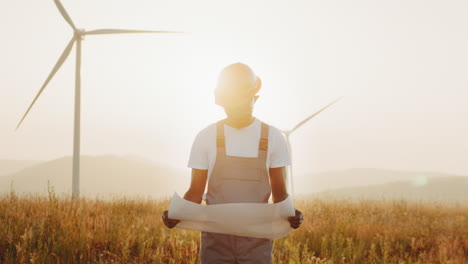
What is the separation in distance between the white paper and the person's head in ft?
2.69

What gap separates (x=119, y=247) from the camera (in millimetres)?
6859

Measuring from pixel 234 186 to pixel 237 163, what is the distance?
191 mm

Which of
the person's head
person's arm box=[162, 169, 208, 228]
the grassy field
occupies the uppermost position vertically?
the person's head

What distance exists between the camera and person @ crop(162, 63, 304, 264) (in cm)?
321

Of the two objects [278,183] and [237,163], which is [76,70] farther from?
[278,183]

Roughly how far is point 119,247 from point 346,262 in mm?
4046

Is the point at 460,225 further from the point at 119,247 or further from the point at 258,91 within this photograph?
the point at 258,91

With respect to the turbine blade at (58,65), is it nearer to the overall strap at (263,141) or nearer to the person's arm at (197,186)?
the person's arm at (197,186)

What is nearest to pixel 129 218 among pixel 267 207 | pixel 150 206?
pixel 150 206

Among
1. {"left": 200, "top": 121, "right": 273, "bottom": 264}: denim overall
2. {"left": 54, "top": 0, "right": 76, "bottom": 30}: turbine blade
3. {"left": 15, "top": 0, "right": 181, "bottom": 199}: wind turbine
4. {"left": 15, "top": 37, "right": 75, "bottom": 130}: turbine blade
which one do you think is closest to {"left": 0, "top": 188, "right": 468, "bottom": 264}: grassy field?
{"left": 200, "top": 121, "right": 273, "bottom": 264}: denim overall

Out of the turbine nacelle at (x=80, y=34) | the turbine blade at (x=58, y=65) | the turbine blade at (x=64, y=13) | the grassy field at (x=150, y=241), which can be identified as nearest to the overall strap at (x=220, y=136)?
the grassy field at (x=150, y=241)

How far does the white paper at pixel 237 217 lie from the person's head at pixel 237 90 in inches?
32.3

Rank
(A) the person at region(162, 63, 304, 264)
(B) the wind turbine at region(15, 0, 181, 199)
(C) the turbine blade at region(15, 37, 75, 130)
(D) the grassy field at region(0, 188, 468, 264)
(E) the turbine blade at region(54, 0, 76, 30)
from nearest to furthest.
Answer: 1. (A) the person at region(162, 63, 304, 264)
2. (D) the grassy field at region(0, 188, 468, 264)
3. (B) the wind turbine at region(15, 0, 181, 199)
4. (C) the turbine blade at region(15, 37, 75, 130)
5. (E) the turbine blade at region(54, 0, 76, 30)

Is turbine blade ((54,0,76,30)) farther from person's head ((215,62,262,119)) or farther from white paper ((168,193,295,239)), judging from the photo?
white paper ((168,193,295,239))
